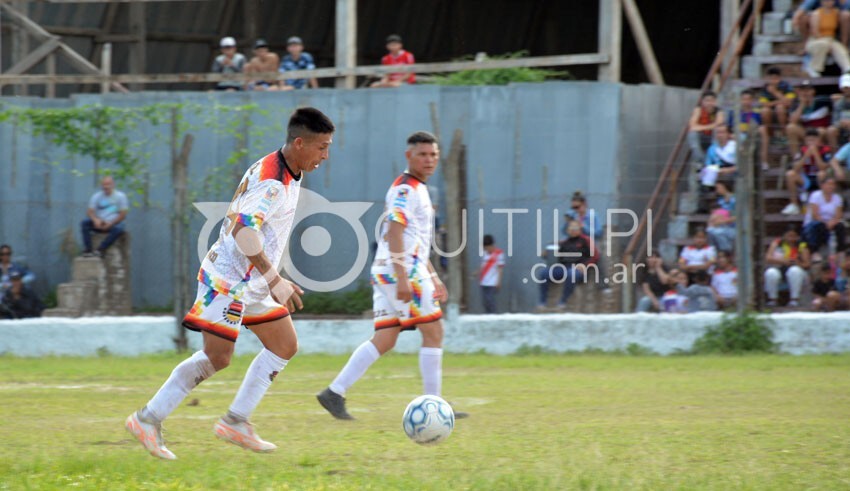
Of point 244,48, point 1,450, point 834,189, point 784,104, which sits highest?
point 244,48

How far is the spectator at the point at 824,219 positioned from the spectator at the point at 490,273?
3.84 metres

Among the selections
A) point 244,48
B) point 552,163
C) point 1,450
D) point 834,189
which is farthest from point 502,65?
point 1,450

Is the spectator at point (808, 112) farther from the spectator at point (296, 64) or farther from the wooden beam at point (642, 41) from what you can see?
the spectator at point (296, 64)

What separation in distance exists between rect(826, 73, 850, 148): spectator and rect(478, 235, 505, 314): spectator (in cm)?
451

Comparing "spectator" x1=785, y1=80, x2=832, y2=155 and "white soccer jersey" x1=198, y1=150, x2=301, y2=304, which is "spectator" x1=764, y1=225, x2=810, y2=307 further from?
"white soccer jersey" x1=198, y1=150, x2=301, y2=304

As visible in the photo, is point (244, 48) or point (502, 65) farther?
point (244, 48)

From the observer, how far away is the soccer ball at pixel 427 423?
7.16 meters

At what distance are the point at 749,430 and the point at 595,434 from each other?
102 cm

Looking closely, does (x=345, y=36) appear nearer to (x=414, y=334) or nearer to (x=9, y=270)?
(x=9, y=270)

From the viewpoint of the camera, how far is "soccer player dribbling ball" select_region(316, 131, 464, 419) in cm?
893

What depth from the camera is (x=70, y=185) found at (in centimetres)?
2072

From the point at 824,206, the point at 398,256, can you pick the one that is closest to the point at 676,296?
the point at 824,206

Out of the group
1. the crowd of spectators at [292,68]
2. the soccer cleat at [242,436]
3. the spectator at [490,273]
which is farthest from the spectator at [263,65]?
the soccer cleat at [242,436]

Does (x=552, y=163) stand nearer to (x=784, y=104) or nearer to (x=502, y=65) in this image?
(x=502, y=65)
